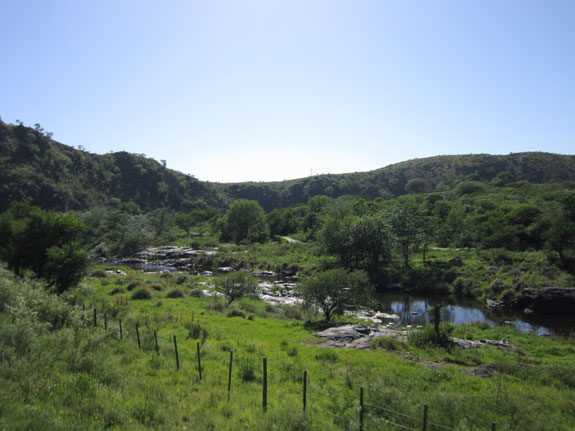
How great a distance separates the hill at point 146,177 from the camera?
5108 inches

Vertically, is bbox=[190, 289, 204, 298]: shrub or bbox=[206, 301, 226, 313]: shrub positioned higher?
bbox=[206, 301, 226, 313]: shrub

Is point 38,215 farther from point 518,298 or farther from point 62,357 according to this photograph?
point 518,298

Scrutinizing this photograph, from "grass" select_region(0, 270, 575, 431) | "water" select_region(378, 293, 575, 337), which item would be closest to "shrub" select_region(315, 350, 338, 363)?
"grass" select_region(0, 270, 575, 431)

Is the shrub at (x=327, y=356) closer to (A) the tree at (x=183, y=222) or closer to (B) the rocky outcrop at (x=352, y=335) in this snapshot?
(B) the rocky outcrop at (x=352, y=335)

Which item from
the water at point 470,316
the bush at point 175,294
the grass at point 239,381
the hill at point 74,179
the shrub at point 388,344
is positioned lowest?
the water at point 470,316

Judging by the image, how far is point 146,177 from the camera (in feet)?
623

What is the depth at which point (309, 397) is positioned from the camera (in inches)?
441

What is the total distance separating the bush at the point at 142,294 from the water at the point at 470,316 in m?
28.1

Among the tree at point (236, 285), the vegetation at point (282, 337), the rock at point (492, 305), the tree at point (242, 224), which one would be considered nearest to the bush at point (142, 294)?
the vegetation at point (282, 337)

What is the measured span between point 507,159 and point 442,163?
104 ft

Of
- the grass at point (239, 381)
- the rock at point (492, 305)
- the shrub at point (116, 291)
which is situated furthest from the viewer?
the shrub at point (116, 291)

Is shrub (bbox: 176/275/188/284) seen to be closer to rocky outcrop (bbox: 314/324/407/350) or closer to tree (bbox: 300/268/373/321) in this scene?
tree (bbox: 300/268/373/321)

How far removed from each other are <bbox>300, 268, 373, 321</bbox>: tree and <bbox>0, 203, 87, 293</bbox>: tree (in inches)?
821

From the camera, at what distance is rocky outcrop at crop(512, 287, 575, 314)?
31250 mm
